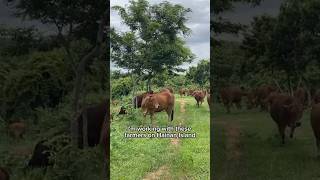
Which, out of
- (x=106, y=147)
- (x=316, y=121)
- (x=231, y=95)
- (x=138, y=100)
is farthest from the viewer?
(x=316, y=121)

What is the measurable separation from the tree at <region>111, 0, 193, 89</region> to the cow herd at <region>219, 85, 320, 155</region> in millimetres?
1083

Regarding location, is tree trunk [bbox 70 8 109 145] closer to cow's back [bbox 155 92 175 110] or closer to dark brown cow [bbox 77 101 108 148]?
dark brown cow [bbox 77 101 108 148]

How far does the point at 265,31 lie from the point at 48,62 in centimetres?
354

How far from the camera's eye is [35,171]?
9.01 meters

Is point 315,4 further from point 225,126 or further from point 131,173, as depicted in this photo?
point 131,173

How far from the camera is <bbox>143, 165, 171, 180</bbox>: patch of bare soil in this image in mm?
8680

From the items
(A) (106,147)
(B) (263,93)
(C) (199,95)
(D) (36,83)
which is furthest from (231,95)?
(D) (36,83)

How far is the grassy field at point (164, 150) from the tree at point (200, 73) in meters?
0.28

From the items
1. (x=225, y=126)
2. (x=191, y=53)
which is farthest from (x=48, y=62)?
(x=225, y=126)

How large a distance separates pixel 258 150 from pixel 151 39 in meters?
2.52

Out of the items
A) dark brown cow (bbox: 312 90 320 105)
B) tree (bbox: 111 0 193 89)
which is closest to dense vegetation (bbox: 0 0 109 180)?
tree (bbox: 111 0 193 89)

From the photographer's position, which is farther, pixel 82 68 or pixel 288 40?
pixel 288 40

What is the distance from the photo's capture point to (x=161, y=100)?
8672 mm

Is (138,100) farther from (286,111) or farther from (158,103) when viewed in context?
(286,111)
